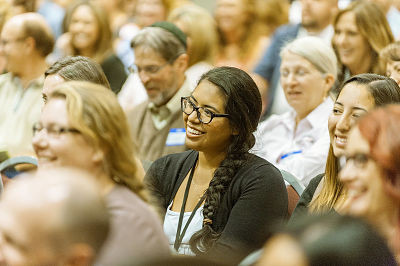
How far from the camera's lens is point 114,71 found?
5.22m

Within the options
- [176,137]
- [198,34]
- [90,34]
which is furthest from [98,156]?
[90,34]

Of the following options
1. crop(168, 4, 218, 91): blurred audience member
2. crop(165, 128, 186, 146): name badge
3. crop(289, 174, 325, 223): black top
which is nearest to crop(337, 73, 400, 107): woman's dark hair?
crop(289, 174, 325, 223): black top

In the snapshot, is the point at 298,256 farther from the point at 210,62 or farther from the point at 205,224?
the point at 210,62

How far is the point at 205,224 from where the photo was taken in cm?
280

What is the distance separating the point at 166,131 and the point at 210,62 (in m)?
1.02

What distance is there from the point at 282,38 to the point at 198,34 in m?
0.59

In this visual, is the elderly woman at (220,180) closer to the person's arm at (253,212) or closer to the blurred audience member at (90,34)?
the person's arm at (253,212)

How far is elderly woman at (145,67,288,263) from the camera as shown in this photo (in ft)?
8.99

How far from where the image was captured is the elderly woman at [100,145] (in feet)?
7.23

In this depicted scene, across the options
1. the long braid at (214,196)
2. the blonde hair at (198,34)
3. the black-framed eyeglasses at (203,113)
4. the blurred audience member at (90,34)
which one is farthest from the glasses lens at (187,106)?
the blurred audience member at (90,34)

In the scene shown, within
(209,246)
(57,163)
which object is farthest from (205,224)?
(57,163)

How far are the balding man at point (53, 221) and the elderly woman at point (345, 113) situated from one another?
121cm

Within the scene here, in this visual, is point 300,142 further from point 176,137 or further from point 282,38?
point 282,38

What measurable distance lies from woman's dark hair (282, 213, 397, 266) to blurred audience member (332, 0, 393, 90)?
2.73 metres
